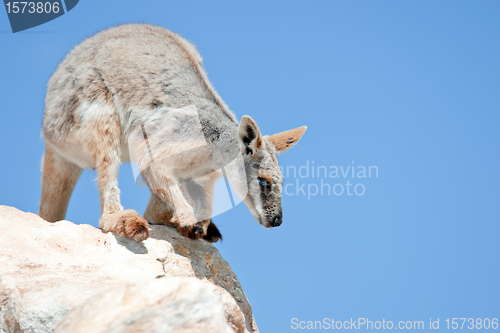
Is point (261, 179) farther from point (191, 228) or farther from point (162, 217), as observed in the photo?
point (162, 217)

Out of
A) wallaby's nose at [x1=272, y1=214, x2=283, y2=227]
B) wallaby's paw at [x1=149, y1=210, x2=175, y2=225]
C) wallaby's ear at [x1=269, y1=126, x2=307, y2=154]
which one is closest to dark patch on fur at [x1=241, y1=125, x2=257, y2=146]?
wallaby's ear at [x1=269, y1=126, x2=307, y2=154]

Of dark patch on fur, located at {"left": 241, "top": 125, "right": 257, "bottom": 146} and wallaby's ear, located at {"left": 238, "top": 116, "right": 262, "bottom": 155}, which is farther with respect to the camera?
dark patch on fur, located at {"left": 241, "top": 125, "right": 257, "bottom": 146}

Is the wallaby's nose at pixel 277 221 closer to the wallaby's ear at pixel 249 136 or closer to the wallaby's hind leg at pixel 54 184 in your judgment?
the wallaby's ear at pixel 249 136

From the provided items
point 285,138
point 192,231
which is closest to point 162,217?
point 192,231

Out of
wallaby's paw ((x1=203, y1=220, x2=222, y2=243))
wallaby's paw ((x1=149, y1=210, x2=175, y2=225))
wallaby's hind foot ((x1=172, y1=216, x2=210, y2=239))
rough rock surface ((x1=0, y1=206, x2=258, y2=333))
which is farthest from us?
wallaby's paw ((x1=149, y1=210, x2=175, y2=225))

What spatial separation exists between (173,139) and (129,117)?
75cm

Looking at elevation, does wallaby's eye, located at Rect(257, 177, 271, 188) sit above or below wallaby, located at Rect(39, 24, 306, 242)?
below

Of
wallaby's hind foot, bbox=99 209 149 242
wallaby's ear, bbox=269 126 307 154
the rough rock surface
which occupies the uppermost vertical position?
wallaby's ear, bbox=269 126 307 154

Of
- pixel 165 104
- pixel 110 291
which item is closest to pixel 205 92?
pixel 165 104

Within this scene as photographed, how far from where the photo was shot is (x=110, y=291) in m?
4.87

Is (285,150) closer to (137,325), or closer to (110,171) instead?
(110,171)

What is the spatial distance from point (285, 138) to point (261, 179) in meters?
1.06

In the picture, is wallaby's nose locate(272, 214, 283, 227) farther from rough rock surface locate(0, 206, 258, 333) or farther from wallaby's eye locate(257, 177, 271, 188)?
rough rock surface locate(0, 206, 258, 333)

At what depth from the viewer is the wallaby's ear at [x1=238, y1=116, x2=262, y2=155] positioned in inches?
368
